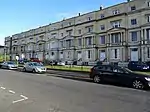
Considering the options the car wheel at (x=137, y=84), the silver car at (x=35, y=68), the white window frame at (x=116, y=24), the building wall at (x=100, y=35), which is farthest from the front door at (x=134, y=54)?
the car wheel at (x=137, y=84)

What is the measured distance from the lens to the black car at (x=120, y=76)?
A: 16078 mm

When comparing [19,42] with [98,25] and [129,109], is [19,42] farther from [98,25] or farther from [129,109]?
[129,109]

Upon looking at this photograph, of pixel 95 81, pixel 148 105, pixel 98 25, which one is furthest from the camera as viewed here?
pixel 98 25

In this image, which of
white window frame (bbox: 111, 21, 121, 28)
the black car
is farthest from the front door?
the black car

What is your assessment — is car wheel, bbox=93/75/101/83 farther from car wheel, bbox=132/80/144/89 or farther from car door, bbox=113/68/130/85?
car wheel, bbox=132/80/144/89

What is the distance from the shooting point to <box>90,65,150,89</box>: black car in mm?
16078

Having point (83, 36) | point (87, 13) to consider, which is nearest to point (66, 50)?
point (83, 36)

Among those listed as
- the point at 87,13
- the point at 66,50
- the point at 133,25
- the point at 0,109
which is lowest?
the point at 0,109

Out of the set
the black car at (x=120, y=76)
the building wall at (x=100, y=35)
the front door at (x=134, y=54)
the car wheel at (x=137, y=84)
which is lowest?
the car wheel at (x=137, y=84)

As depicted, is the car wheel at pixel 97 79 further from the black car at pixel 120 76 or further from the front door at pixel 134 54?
the front door at pixel 134 54

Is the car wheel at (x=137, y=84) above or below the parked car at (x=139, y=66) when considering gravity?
below

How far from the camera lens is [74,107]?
9.28 metres

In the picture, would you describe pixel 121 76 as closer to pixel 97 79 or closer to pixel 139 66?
pixel 97 79

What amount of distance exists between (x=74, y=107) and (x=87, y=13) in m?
55.9
